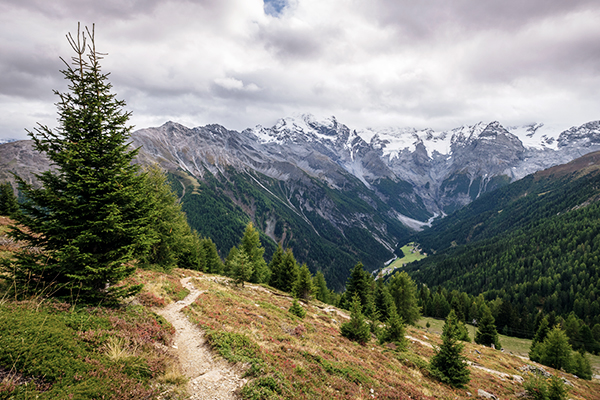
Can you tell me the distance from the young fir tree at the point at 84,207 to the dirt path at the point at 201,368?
3.80 metres

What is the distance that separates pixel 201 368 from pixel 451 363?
20053 millimetres

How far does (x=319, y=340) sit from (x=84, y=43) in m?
24.5

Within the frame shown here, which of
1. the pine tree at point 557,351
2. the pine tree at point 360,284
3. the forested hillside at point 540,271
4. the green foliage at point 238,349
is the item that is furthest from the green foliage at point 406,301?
the forested hillside at point 540,271

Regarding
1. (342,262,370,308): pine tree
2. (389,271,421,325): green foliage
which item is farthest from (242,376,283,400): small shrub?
(389,271,421,325): green foliage

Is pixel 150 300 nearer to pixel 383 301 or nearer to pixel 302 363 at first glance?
pixel 302 363

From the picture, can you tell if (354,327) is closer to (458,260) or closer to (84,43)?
(84,43)

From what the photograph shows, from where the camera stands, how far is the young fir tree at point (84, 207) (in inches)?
447

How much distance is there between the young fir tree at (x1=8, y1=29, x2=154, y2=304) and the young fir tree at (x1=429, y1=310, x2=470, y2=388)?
23.2m

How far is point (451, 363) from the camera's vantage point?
20.1 m

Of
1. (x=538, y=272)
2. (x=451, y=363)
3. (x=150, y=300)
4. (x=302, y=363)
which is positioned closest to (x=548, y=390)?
(x=451, y=363)

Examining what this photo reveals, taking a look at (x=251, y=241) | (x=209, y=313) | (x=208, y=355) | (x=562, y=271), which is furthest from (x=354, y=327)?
(x=562, y=271)

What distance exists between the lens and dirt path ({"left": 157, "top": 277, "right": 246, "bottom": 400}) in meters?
9.09

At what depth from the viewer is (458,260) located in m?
192

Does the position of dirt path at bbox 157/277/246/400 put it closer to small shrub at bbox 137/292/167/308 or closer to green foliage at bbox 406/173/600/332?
small shrub at bbox 137/292/167/308
